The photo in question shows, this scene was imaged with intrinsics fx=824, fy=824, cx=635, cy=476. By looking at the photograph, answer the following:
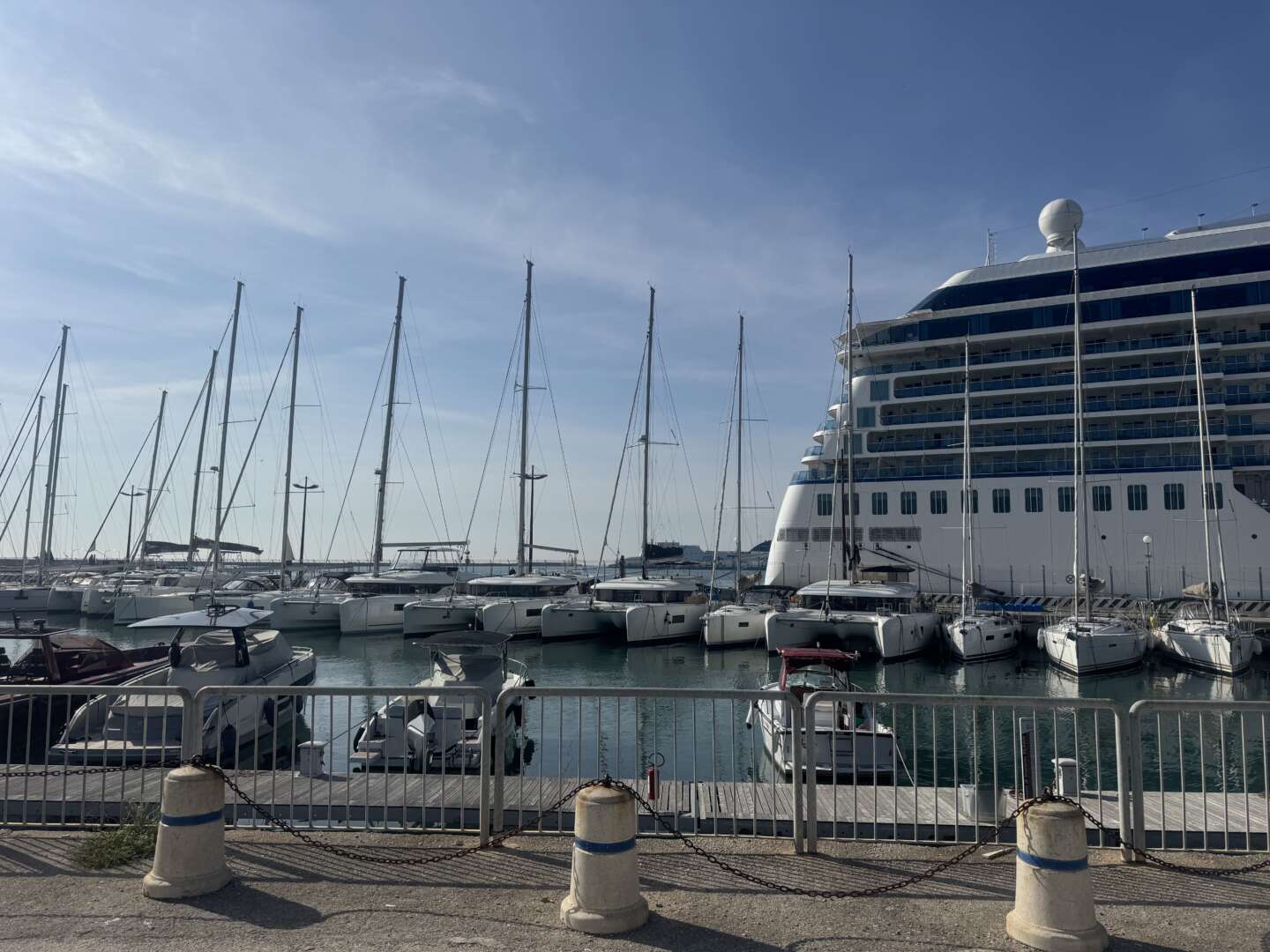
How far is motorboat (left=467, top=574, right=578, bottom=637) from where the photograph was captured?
3888 cm

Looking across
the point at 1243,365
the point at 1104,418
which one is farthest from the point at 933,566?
the point at 1243,365

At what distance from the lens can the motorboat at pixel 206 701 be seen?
558 inches

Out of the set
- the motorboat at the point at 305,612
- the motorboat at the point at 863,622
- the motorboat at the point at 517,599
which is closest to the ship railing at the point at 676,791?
the motorboat at the point at 863,622

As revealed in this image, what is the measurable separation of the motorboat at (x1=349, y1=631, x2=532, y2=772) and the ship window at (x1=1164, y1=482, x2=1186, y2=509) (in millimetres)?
36347

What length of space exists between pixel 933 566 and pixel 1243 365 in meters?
19.1

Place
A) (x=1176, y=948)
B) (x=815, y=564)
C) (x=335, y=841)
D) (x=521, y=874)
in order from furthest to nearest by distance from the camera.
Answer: (x=815, y=564), (x=335, y=841), (x=521, y=874), (x=1176, y=948)

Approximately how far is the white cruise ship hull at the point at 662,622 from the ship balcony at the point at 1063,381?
19604 millimetres

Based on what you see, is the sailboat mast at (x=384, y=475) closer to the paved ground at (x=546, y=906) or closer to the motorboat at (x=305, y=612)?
the motorboat at (x=305, y=612)

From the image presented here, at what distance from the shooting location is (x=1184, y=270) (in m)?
45.6

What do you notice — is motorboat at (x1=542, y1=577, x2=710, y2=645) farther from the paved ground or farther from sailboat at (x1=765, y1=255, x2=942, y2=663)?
the paved ground

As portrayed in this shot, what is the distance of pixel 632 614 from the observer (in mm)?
37062

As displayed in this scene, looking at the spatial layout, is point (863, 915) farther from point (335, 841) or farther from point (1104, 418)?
point (1104, 418)

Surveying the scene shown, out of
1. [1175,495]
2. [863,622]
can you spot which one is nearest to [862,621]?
[863,622]

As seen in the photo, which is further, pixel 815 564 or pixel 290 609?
pixel 815 564
